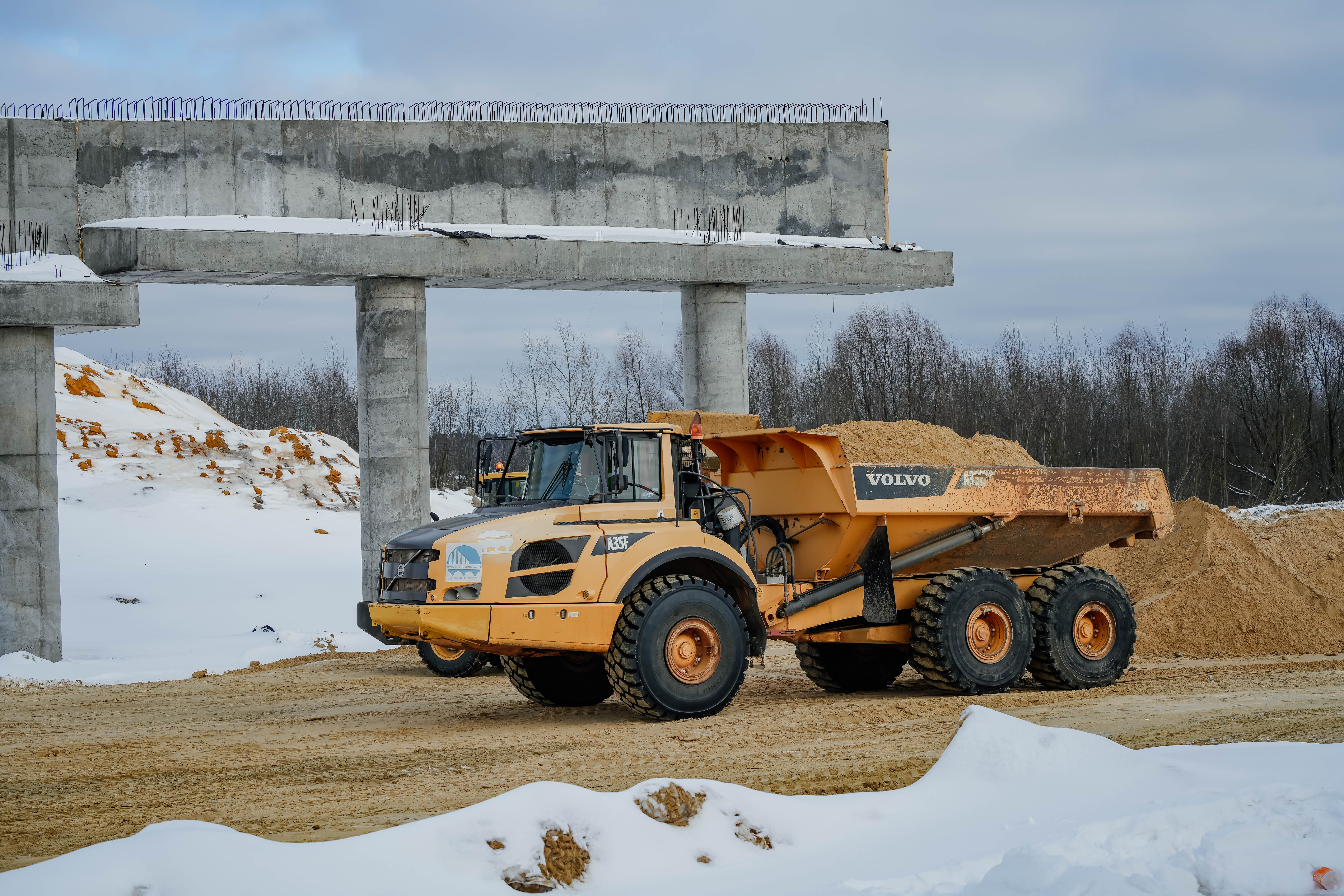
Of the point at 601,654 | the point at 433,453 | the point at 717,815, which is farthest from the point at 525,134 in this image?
the point at 433,453

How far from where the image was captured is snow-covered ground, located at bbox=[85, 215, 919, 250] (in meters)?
16.6

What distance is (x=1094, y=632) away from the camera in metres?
11.9

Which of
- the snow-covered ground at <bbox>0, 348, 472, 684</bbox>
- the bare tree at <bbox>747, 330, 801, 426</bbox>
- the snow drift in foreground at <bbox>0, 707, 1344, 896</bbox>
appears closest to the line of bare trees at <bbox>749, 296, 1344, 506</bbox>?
the bare tree at <bbox>747, 330, 801, 426</bbox>

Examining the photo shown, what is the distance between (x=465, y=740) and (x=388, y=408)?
8.64 meters

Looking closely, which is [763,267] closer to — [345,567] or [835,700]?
[835,700]

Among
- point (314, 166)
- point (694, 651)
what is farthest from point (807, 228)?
point (694, 651)

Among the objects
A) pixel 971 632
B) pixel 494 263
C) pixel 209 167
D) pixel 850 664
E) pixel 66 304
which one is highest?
pixel 209 167

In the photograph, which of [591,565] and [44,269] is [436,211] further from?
[591,565]

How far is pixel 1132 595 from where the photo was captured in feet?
51.7

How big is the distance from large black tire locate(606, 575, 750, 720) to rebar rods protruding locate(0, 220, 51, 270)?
1112 cm

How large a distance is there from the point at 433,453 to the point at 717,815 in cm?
4039

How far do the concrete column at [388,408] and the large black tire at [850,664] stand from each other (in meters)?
7.15

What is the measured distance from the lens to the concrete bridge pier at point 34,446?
15859 millimetres

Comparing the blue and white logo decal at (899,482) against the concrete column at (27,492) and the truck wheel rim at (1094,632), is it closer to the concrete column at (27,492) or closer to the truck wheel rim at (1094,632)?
the truck wheel rim at (1094,632)
